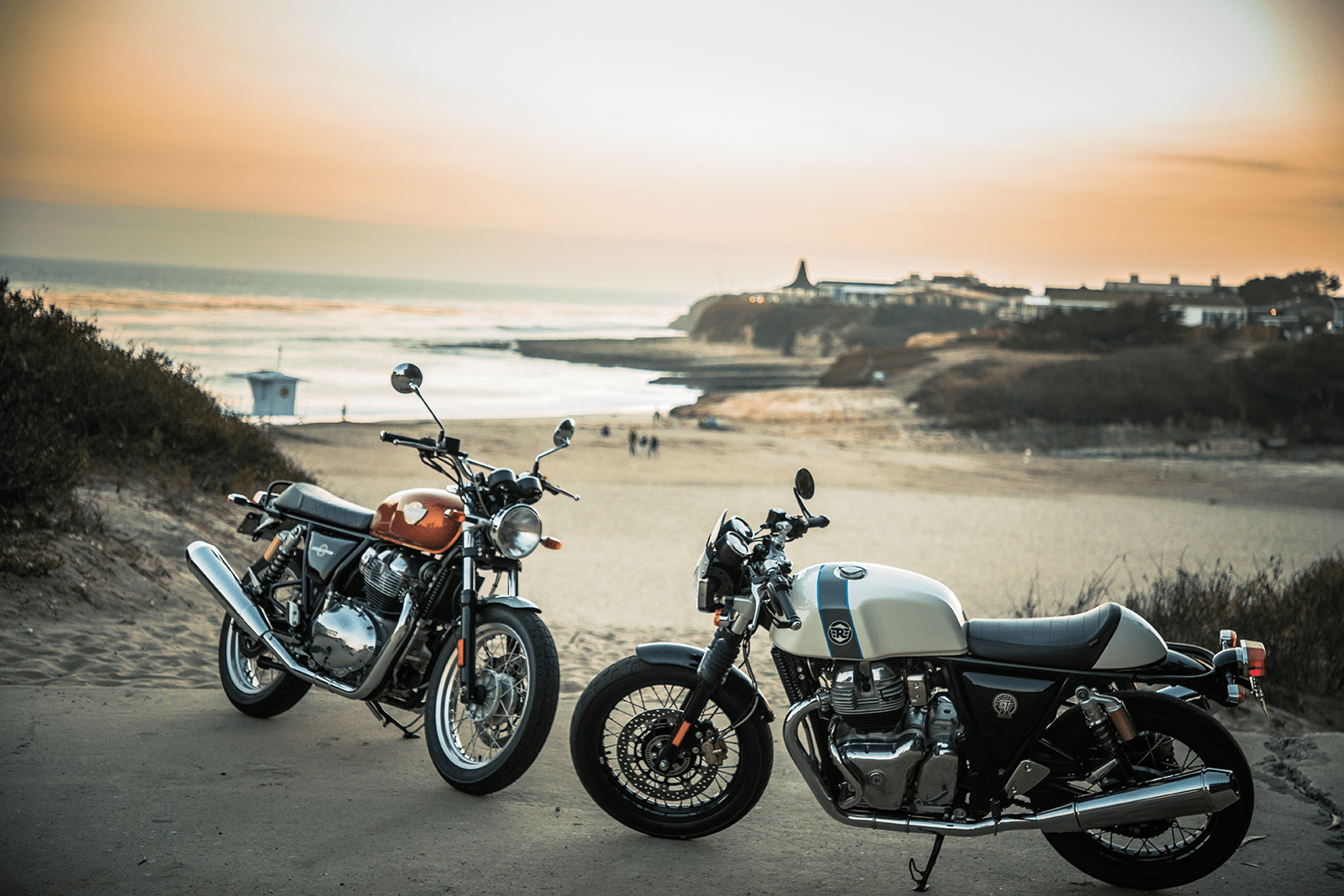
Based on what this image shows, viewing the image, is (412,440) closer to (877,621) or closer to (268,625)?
(268,625)

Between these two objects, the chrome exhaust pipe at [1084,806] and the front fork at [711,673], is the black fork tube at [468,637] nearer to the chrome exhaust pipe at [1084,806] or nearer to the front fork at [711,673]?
the front fork at [711,673]

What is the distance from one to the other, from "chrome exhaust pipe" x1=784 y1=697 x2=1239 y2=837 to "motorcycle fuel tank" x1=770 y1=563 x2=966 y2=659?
0.85ft

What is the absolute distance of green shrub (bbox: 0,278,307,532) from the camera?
7.25 metres

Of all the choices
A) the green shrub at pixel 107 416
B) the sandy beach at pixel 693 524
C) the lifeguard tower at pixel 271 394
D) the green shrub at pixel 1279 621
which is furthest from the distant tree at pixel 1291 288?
the green shrub at pixel 107 416

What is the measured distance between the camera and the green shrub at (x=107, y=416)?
285 inches

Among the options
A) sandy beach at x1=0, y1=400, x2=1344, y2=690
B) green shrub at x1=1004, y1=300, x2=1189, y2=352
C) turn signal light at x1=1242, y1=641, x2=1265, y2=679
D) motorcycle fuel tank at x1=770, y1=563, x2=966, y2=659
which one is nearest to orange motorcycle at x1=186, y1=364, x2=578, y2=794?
motorcycle fuel tank at x1=770, y1=563, x2=966, y2=659

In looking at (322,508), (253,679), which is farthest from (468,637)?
(253,679)

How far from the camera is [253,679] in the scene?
485cm

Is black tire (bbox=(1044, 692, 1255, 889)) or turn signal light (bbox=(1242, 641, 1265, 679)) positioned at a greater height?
turn signal light (bbox=(1242, 641, 1265, 679))

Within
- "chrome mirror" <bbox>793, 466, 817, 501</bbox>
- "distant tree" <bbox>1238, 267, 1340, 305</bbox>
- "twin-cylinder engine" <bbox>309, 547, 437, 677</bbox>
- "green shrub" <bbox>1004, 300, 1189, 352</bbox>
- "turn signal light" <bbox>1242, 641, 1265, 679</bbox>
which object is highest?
"distant tree" <bbox>1238, 267, 1340, 305</bbox>

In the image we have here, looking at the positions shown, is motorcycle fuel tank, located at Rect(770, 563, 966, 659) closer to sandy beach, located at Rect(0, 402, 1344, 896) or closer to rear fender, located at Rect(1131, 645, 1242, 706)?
rear fender, located at Rect(1131, 645, 1242, 706)

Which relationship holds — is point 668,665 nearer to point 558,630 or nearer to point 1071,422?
point 558,630

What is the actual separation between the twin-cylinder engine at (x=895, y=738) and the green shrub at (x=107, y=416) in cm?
621

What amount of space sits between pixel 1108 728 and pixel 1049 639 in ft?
1.25
